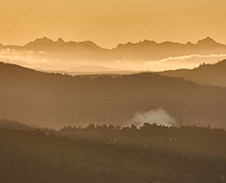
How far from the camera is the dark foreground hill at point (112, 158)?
3152 inches

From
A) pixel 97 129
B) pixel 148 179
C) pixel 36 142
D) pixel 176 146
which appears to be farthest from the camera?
pixel 97 129

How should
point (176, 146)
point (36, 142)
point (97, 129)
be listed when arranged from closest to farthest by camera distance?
point (36, 142)
point (176, 146)
point (97, 129)

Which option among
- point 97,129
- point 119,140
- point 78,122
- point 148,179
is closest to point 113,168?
point 148,179

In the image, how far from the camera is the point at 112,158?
90.9m

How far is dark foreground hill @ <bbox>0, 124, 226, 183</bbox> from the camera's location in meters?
80.1

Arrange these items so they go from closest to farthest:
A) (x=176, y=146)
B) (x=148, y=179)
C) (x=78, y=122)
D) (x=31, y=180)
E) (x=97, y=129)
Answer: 1. (x=31, y=180)
2. (x=148, y=179)
3. (x=176, y=146)
4. (x=97, y=129)
5. (x=78, y=122)

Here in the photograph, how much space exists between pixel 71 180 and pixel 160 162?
67.9 feet

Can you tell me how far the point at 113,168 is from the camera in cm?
8538

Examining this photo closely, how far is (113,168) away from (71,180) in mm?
10289

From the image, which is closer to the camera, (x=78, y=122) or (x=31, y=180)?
(x=31, y=180)

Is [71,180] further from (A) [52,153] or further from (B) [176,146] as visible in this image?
(B) [176,146]

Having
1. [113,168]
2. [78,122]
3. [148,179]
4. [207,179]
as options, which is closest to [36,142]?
[113,168]

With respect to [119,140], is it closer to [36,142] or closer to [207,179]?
[36,142]

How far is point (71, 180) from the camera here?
7688 centimetres
